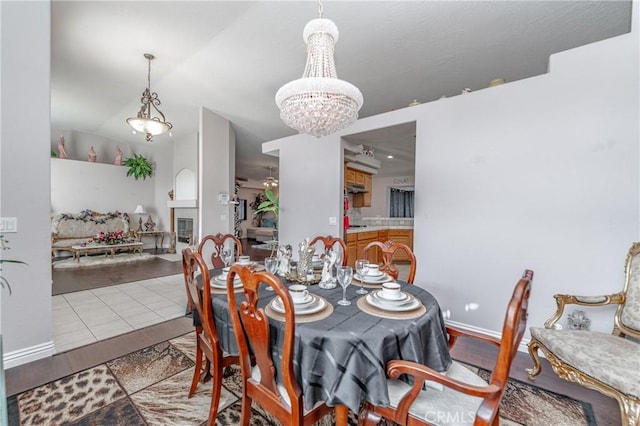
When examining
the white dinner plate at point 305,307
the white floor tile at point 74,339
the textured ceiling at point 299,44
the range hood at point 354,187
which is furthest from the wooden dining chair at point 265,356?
the range hood at point 354,187

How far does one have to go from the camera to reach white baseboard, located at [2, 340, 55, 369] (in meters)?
1.99

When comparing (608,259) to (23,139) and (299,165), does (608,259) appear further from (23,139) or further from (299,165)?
(23,139)

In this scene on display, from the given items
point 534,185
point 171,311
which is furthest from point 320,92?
point 171,311

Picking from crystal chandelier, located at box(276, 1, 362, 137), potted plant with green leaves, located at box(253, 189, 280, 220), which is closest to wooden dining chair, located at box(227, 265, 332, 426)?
potted plant with green leaves, located at box(253, 189, 280, 220)

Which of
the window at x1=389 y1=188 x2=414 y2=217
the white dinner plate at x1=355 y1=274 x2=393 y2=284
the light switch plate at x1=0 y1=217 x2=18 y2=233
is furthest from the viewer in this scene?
the window at x1=389 y1=188 x2=414 y2=217

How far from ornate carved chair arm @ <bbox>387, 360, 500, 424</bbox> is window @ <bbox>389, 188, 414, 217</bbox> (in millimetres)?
8318

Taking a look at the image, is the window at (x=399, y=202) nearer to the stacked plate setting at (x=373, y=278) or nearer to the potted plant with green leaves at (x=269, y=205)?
the potted plant with green leaves at (x=269, y=205)

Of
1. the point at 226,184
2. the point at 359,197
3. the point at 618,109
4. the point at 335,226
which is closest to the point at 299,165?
the point at 335,226

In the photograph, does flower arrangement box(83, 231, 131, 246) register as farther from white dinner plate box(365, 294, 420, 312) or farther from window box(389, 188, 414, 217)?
window box(389, 188, 414, 217)

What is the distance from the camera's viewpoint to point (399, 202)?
358 inches

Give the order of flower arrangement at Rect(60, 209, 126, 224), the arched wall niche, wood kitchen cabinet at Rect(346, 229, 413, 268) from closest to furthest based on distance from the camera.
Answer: wood kitchen cabinet at Rect(346, 229, 413, 268), flower arrangement at Rect(60, 209, 126, 224), the arched wall niche

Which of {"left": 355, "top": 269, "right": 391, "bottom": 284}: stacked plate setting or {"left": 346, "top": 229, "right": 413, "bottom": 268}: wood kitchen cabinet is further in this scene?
{"left": 346, "top": 229, "right": 413, "bottom": 268}: wood kitchen cabinet

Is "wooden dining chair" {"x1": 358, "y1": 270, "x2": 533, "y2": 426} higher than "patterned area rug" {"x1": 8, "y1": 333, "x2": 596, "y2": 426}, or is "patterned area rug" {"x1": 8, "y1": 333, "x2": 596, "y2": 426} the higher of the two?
"wooden dining chair" {"x1": 358, "y1": 270, "x2": 533, "y2": 426}

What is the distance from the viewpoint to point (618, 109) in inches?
77.8
